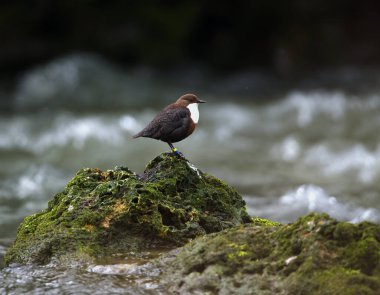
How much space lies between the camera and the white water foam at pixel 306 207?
23.0ft

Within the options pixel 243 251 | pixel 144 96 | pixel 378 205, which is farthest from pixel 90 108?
pixel 243 251

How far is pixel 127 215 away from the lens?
4230mm

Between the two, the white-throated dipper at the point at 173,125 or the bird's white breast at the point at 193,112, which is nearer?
the white-throated dipper at the point at 173,125

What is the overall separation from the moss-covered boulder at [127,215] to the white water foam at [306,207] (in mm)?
2323

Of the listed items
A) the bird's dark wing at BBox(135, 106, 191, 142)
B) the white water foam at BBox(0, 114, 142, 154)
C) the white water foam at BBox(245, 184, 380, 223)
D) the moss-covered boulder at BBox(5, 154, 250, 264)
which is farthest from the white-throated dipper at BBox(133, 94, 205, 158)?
the white water foam at BBox(0, 114, 142, 154)

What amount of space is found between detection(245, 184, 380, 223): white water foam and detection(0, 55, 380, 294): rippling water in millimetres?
12

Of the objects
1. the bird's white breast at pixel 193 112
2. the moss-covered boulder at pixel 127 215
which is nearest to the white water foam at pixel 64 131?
the bird's white breast at pixel 193 112

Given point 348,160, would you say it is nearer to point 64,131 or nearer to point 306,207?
point 306,207

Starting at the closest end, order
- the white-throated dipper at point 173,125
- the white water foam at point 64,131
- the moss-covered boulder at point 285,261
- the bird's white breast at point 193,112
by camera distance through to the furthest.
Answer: the moss-covered boulder at point 285,261 < the white-throated dipper at point 173,125 < the bird's white breast at point 193,112 < the white water foam at point 64,131

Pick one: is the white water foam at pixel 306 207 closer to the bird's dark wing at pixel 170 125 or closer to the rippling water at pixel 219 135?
the rippling water at pixel 219 135

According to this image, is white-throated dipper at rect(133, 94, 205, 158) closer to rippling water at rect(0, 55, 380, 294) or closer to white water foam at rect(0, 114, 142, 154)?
rippling water at rect(0, 55, 380, 294)

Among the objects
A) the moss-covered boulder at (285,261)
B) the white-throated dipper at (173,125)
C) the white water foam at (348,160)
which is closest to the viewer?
the moss-covered boulder at (285,261)

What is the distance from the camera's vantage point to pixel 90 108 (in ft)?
43.8

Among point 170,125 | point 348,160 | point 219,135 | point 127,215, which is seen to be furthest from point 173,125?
point 219,135
